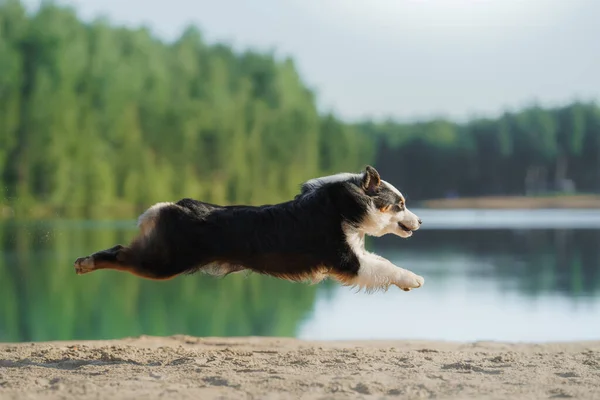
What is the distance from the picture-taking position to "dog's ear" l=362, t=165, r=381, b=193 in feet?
22.3

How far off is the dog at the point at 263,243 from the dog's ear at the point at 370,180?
0.51 feet

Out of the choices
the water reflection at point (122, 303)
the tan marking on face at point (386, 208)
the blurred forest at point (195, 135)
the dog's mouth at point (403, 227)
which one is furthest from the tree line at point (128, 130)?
the tan marking on face at point (386, 208)

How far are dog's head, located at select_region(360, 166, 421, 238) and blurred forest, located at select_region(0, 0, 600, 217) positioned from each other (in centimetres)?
1807

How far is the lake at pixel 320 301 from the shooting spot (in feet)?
36.4

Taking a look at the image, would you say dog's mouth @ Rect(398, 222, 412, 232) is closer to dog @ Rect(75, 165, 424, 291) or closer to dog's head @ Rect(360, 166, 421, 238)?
dog's head @ Rect(360, 166, 421, 238)

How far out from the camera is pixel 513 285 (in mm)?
14992

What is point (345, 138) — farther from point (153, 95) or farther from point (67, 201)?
point (67, 201)

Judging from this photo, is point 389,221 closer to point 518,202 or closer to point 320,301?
point 320,301

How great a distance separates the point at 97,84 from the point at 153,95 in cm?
293

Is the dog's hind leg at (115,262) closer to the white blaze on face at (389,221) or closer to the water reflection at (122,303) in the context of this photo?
the white blaze on face at (389,221)

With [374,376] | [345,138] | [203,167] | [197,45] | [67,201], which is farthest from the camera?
[197,45]

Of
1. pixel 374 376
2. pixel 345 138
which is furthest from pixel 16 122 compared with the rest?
pixel 374 376

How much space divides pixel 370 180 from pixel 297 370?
1709 millimetres

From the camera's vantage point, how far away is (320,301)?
14188 millimetres
